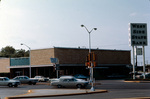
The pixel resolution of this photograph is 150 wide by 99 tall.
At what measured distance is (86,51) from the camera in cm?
7762

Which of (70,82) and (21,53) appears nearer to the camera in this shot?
(70,82)

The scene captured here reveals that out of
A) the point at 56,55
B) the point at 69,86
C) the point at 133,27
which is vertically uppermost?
the point at 133,27

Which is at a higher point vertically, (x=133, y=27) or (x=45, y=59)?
(x=133, y=27)

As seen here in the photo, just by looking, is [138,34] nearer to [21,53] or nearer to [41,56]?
[41,56]

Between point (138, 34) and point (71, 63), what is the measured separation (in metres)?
20.0

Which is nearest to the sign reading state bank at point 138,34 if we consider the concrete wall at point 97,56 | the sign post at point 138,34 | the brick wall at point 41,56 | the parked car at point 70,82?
the sign post at point 138,34

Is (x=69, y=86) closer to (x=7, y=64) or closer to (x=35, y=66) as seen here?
(x=35, y=66)

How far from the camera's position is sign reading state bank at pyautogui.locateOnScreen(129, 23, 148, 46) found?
60156 mm

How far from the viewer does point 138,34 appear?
60.7 metres

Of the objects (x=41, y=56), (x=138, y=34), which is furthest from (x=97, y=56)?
(x=138, y=34)

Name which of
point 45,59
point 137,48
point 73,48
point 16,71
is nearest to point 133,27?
point 137,48

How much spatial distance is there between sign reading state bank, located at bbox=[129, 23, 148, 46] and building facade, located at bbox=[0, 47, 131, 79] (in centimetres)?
1544

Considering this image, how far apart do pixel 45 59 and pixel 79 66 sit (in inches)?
360

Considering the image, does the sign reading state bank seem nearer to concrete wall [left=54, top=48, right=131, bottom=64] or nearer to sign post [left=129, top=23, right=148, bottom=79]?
sign post [left=129, top=23, right=148, bottom=79]
